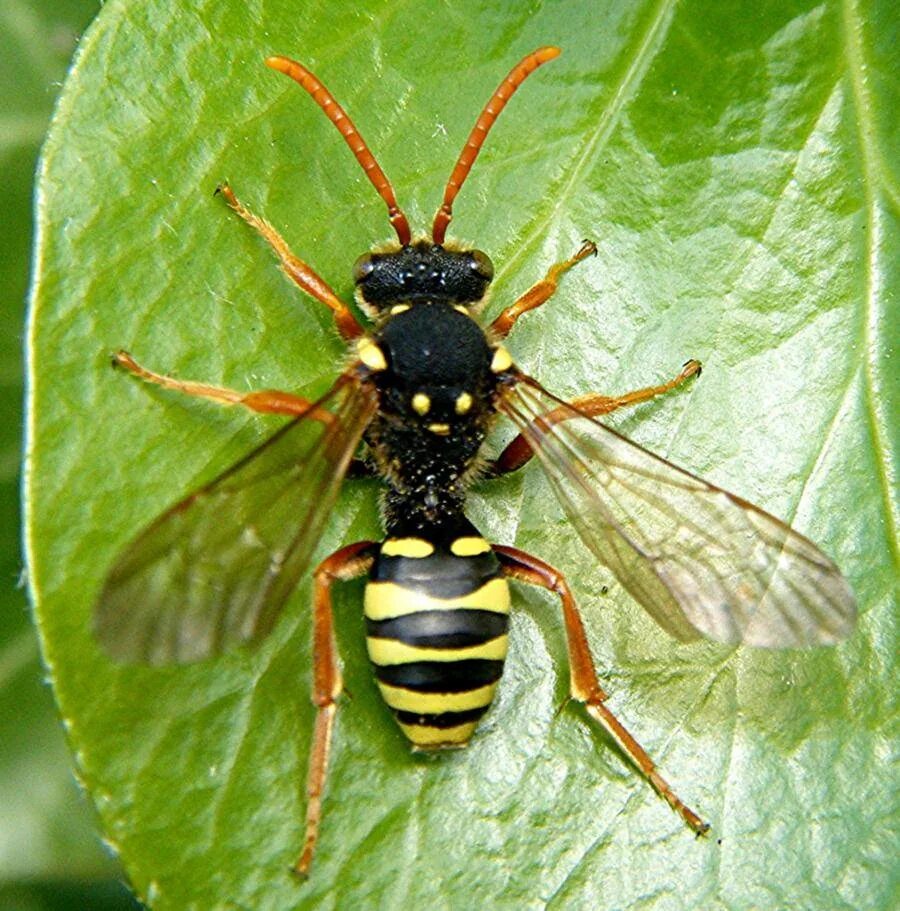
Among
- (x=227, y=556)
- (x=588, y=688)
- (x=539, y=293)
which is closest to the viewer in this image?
(x=227, y=556)

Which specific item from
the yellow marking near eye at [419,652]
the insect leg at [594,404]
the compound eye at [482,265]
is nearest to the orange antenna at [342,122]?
the compound eye at [482,265]

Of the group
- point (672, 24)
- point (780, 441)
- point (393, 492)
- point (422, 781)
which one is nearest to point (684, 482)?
point (780, 441)

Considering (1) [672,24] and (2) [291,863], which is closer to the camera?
(2) [291,863]

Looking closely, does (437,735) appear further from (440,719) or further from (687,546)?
(687,546)

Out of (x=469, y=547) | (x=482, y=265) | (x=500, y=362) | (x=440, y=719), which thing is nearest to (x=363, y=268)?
(x=482, y=265)

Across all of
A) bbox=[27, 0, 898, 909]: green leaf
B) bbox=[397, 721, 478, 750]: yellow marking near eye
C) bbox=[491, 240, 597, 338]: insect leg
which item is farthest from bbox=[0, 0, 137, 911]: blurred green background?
bbox=[491, 240, 597, 338]: insect leg

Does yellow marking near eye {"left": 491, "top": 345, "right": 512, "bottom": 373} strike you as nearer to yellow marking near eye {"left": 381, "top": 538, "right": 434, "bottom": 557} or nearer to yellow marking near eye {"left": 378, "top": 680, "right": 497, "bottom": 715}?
yellow marking near eye {"left": 381, "top": 538, "right": 434, "bottom": 557}

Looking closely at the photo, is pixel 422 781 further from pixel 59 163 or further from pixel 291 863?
pixel 59 163

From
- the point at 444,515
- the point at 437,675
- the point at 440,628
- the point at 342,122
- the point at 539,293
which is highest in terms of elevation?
the point at 342,122
